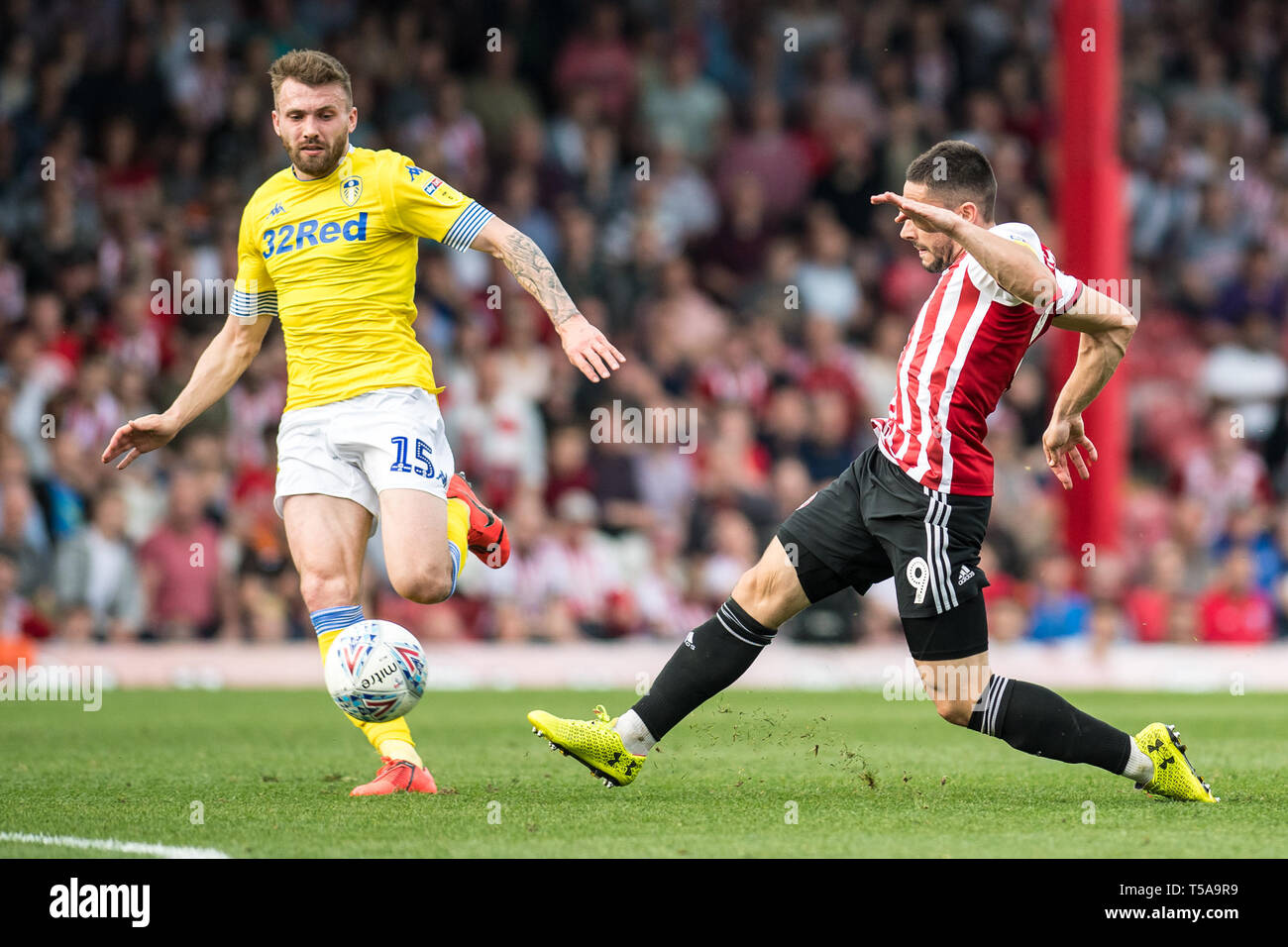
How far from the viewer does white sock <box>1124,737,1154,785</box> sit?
5477 millimetres

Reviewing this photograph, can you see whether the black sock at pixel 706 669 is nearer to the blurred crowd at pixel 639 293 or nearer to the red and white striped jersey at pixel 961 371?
the red and white striped jersey at pixel 961 371

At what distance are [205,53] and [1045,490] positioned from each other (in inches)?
299

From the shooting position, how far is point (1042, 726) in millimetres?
5387

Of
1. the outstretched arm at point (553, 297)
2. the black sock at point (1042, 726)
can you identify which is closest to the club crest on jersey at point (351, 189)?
the outstretched arm at point (553, 297)

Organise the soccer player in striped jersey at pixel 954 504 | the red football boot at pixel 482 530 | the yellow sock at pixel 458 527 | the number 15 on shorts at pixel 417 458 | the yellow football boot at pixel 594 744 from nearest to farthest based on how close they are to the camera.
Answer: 1. the soccer player in striped jersey at pixel 954 504
2. the yellow football boot at pixel 594 744
3. the number 15 on shorts at pixel 417 458
4. the yellow sock at pixel 458 527
5. the red football boot at pixel 482 530

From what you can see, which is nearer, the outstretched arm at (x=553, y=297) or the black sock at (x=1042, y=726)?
the outstretched arm at (x=553, y=297)

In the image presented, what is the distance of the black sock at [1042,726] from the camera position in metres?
5.39

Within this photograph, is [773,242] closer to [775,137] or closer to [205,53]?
[775,137]

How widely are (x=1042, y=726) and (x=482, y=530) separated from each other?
223 cm

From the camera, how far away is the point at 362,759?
6816 millimetres

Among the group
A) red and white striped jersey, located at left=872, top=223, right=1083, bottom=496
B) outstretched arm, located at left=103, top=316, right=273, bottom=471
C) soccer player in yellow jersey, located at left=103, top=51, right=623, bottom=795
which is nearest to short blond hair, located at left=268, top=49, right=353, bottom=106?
soccer player in yellow jersey, located at left=103, top=51, right=623, bottom=795

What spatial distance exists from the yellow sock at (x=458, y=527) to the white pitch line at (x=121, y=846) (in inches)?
63.4

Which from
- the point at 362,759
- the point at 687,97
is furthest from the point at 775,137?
the point at 362,759
